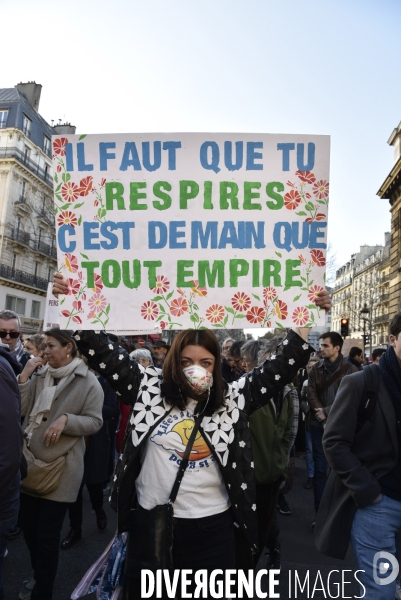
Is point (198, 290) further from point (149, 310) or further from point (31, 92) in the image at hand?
point (31, 92)

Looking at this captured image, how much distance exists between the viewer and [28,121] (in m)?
42.4

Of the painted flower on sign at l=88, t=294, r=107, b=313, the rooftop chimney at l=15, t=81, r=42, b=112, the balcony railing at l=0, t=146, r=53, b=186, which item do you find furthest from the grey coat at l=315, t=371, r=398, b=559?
the rooftop chimney at l=15, t=81, r=42, b=112

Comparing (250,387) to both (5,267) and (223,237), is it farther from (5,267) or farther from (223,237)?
(5,267)

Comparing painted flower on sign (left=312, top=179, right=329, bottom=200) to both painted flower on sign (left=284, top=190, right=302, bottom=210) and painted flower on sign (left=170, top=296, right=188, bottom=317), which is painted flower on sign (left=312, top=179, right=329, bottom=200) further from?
painted flower on sign (left=170, top=296, right=188, bottom=317)

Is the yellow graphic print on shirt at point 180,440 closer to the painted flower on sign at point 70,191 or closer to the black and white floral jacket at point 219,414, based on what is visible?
the black and white floral jacket at point 219,414

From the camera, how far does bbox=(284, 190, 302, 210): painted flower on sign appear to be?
9.27ft

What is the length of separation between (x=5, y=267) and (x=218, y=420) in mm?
39343

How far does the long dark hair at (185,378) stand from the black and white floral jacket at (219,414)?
50 millimetres

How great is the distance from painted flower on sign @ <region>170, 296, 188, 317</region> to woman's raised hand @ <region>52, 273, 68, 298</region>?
0.59 m

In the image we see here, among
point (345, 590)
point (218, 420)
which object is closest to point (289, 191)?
point (218, 420)

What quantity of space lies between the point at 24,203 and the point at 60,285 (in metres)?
40.4

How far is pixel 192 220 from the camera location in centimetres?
285

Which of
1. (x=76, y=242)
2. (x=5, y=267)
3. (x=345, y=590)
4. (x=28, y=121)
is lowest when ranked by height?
(x=345, y=590)

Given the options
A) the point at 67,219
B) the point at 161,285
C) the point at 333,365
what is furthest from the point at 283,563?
the point at 67,219
